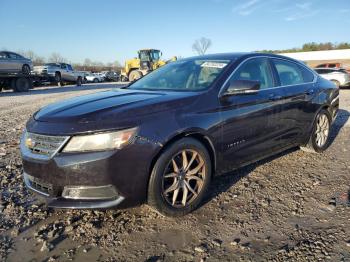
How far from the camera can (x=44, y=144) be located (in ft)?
9.32

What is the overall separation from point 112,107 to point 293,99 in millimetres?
2653

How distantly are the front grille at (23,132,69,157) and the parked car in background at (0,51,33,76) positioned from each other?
1711 centimetres

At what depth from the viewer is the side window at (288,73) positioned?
447 centimetres

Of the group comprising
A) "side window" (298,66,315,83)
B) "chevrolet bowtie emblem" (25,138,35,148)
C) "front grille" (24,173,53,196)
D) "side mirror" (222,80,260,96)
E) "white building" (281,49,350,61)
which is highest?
"white building" (281,49,350,61)

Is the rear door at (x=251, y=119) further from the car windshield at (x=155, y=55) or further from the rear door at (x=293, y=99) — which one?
the car windshield at (x=155, y=55)

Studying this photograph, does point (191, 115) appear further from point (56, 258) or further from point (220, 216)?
point (56, 258)

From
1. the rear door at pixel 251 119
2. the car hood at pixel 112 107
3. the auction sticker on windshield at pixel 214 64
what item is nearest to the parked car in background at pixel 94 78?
the auction sticker on windshield at pixel 214 64

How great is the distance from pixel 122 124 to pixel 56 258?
1169 millimetres

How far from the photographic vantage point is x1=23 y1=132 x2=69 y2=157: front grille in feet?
8.96

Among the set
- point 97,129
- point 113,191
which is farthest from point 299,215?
point 97,129

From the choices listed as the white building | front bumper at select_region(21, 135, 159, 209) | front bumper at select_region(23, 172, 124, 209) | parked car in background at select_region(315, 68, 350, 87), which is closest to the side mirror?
front bumper at select_region(21, 135, 159, 209)

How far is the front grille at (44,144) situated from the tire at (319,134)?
151 inches

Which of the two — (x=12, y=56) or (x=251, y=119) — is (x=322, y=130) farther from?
(x=12, y=56)

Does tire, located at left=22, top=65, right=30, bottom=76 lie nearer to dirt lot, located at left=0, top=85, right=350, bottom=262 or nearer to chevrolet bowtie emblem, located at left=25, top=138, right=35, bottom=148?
dirt lot, located at left=0, top=85, right=350, bottom=262
